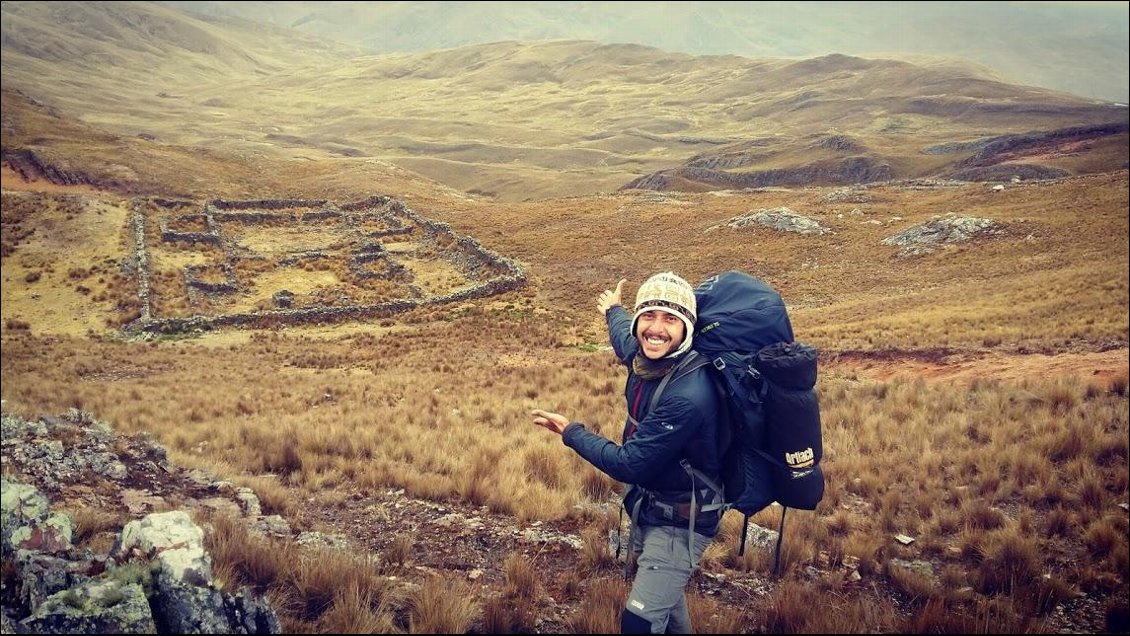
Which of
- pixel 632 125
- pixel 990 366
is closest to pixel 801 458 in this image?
pixel 990 366

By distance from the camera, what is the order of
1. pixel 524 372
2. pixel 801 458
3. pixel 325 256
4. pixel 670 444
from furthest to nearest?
pixel 325 256
pixel 524 372
pixel 801 458
pixel 670 444

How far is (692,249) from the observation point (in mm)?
37688

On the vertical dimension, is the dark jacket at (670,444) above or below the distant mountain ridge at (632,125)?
below

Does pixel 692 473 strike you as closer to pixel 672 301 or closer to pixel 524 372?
pixel 672 301

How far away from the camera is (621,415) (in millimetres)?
12477

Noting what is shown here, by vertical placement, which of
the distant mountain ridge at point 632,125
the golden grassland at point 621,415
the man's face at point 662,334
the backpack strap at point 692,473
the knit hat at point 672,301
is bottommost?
the golden grassland at point 621,415

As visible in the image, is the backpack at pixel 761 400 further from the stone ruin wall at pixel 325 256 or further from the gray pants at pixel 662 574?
the stone ruin wall at pixel 325 256

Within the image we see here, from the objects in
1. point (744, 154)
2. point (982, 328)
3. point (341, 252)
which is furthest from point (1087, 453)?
point (744, 154)

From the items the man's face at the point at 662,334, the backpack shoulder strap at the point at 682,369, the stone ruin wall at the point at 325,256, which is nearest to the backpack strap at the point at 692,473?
the backpack shoulder strap at the point at 682,369

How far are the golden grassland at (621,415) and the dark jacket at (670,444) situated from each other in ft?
4.27

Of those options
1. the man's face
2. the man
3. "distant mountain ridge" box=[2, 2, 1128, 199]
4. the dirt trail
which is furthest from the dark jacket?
"distant mountain ridge" box=[2, 2, 1128, 199]

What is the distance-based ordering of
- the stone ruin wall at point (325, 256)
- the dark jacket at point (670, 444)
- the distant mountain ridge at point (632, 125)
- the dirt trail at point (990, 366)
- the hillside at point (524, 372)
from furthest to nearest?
1. the distant mountain ridge at point (632, 125)
2. the stone ruin wall at point (325, 256)
3. the dirt trail at point (990, 366)
4. the hillside at point (524, 372)
5. the dark jacket at point (670, 444)

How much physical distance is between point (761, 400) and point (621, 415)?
29.5 ft

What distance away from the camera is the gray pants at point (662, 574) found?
3693mm
